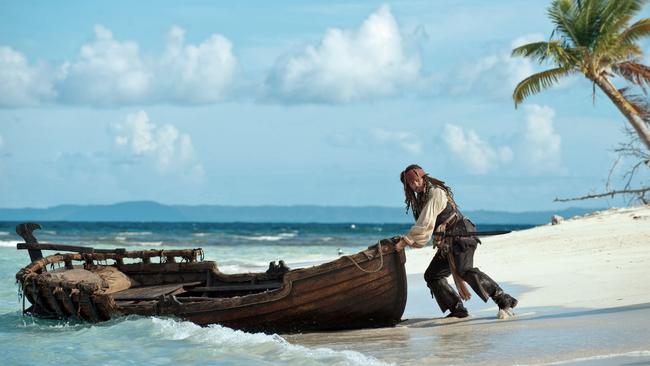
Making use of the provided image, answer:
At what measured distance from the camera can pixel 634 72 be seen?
68.6 ft

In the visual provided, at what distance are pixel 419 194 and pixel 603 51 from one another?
12.2 m

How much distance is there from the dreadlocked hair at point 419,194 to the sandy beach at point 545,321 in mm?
1263

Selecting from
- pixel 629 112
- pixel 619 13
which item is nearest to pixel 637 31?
pixel 619 13

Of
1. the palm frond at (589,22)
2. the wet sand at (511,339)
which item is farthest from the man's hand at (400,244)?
the palm frond at (589,22)

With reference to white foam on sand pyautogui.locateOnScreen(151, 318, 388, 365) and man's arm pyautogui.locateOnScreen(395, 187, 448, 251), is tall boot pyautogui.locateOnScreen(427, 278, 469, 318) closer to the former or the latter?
man's arm pyautogui.locateOnScreen(395, 187, 448, 251)

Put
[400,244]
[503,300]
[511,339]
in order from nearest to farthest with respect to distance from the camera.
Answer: [511,339] < [400,244] < [503,300]

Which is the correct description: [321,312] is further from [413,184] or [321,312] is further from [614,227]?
[614,227]

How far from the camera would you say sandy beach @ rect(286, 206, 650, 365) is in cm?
816

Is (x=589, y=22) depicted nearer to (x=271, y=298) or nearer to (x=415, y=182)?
(x=415, y=182)

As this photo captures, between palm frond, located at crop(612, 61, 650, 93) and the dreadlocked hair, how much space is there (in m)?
11.7

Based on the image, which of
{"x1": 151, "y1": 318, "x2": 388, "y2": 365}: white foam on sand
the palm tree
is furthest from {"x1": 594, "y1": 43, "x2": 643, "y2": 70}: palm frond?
{"x1": 151, "y1": 318, "x2": 388, "y2": 365}: white foam on sand

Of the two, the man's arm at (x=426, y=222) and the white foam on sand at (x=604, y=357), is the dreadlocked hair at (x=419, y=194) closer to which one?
the man's arm at (x=426, y=222)

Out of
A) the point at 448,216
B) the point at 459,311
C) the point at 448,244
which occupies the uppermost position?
the point at 448,216

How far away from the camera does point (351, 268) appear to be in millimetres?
10297
